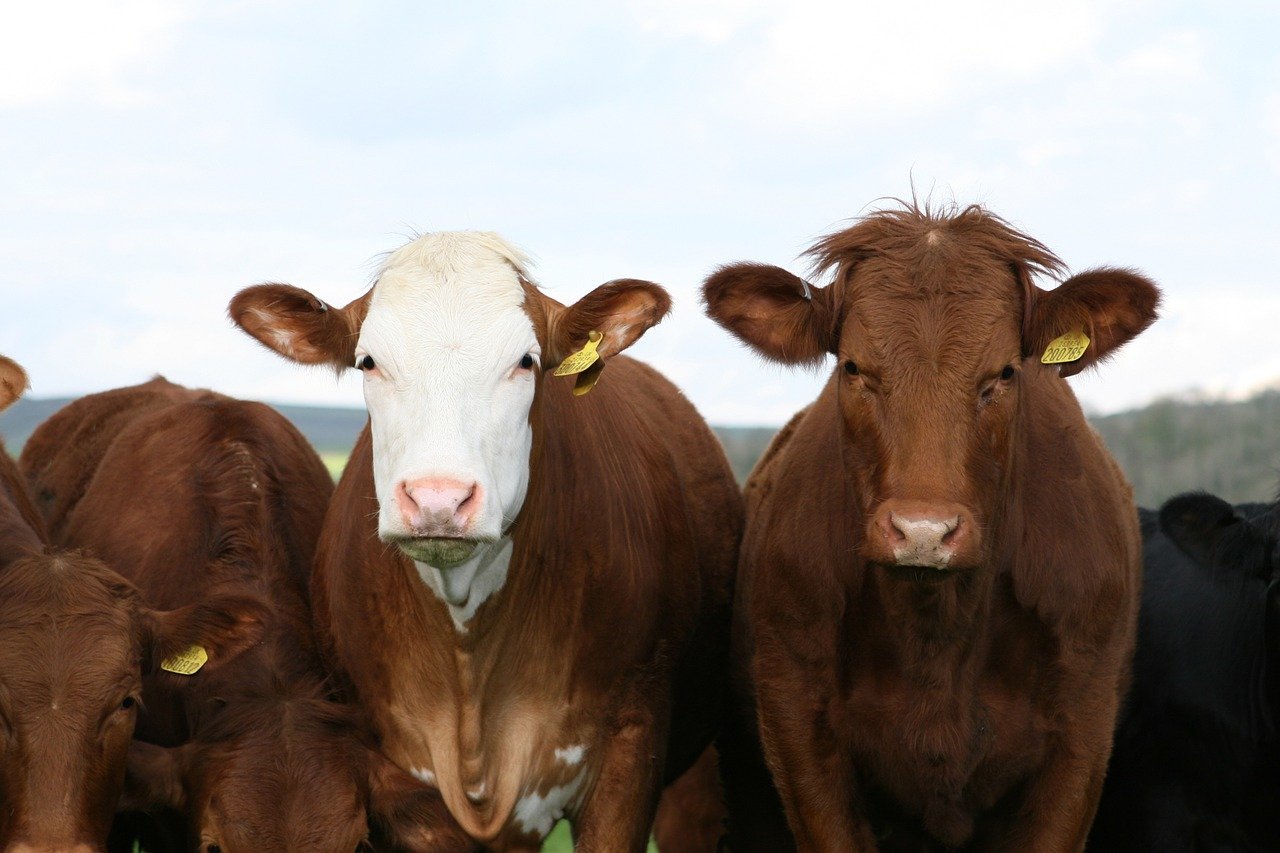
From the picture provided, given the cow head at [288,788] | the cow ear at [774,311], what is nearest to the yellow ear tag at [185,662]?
the cow head at [288,788]

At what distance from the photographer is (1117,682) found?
5.96m

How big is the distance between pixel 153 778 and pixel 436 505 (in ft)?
5.98

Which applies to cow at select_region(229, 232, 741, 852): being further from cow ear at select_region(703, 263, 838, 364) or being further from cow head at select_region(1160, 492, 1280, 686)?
cow head at select_region(1160, 492, 1280, 686)

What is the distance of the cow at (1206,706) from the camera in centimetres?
653

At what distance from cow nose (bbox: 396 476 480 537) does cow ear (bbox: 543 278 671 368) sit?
3.19ft

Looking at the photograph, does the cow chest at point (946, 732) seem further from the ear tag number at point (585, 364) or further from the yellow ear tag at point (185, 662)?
the yellow ear tag at point (185, 662)

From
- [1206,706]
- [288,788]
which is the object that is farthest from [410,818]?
[1206,706]

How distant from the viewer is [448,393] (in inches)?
208

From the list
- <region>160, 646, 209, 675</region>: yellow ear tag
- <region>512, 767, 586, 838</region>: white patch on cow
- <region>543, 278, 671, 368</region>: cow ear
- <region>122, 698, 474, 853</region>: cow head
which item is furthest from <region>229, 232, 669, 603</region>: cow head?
<region>160, 646, 209, 675</region>: yellow ear tag

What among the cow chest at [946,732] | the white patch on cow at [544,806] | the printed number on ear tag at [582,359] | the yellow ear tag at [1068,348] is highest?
the yellow ear tag at [1068,348]

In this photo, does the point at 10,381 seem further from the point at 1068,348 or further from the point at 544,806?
the point at 1068,348

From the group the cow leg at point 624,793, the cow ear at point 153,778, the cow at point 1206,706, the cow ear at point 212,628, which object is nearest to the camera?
the cow ear at point 153,778

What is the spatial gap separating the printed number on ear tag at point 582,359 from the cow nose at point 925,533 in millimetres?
1310

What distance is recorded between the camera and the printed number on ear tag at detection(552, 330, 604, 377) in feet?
18.8
